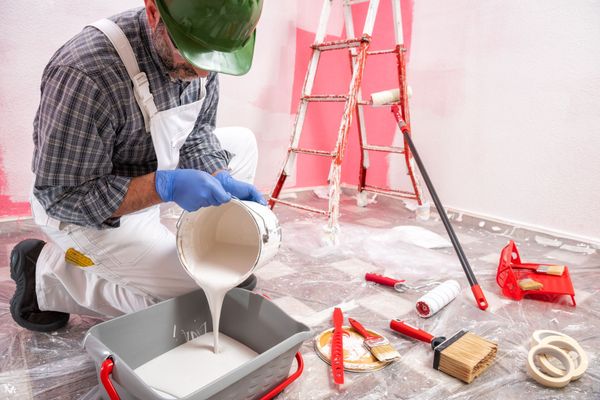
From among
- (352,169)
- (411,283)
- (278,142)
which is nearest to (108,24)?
(411,283)

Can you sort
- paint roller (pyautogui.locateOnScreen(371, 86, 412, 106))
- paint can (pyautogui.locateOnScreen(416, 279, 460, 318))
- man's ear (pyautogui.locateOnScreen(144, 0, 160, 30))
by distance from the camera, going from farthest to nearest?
1. paint roller (pyautogui.locateOnScreen(371, 86, 412, 106))
2. paint can (pyautogui.locateOnScreen(416, 279, 460, 318))
3. man's ear (pyautogui.locateOnScreen(144, 0, 160, 30))

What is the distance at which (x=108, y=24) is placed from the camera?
85 centimetres

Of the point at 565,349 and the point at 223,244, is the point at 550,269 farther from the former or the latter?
the point at 223,244

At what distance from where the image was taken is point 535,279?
135 cm

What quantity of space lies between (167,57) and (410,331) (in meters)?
0.90

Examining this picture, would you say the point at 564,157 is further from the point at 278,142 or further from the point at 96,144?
the point at 96,144

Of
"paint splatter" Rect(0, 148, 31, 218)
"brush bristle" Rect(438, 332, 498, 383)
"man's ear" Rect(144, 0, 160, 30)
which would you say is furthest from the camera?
"paint splatter" Rect(0, 148, 31, 218)

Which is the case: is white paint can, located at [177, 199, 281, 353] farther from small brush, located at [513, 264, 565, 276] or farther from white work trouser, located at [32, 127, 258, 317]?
small brush, located at [513, 264, 565, 276]

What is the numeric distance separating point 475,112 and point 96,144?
1828 mm

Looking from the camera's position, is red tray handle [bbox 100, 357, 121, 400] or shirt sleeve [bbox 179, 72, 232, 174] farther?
shirt sleeve [bbox 179, 72, 232, 174]

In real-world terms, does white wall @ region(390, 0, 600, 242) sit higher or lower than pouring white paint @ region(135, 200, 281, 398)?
higher

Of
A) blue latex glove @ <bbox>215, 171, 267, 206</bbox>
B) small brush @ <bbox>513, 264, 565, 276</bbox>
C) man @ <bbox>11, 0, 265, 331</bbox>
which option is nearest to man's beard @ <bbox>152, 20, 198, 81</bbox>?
man @ <bbox>11, 0, 265, 331</bbox>

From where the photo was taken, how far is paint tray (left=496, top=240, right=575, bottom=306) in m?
1.27

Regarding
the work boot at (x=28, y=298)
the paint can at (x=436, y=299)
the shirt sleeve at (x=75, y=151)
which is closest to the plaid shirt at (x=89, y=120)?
the shirt sleeve at (x=75, y=151)
